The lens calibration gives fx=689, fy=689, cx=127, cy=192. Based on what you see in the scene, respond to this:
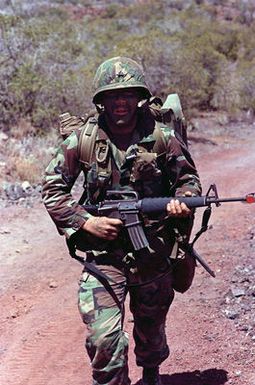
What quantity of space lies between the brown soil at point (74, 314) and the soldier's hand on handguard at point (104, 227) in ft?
4.29

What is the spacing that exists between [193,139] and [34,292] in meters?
8.06

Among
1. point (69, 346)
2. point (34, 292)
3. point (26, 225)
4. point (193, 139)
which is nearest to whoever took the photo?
point (69, 346)

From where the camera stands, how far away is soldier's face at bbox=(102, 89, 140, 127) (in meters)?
3.46

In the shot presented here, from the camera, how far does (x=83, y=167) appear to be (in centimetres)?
354

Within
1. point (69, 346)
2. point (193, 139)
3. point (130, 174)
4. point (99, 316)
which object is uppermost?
point (130, 174)

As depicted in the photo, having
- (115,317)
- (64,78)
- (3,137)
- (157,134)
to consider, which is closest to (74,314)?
(115,317)

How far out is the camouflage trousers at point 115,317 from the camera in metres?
3.34

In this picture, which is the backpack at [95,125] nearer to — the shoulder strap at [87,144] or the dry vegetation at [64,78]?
the shoulder strap at [87,144]

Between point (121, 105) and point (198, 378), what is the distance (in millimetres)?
1858

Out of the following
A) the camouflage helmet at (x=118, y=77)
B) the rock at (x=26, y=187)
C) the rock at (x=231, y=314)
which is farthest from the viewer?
the rock at (x=26, y=187)

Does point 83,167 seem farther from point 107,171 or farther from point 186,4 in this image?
point 186,4

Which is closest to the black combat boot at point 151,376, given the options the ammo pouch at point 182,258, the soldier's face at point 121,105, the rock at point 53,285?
the ammo pouch at point 182,258

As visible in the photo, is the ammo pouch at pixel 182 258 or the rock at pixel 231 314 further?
the rock at pixel 231 314

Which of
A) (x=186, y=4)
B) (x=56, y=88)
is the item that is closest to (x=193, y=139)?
(x=56, y=88)
